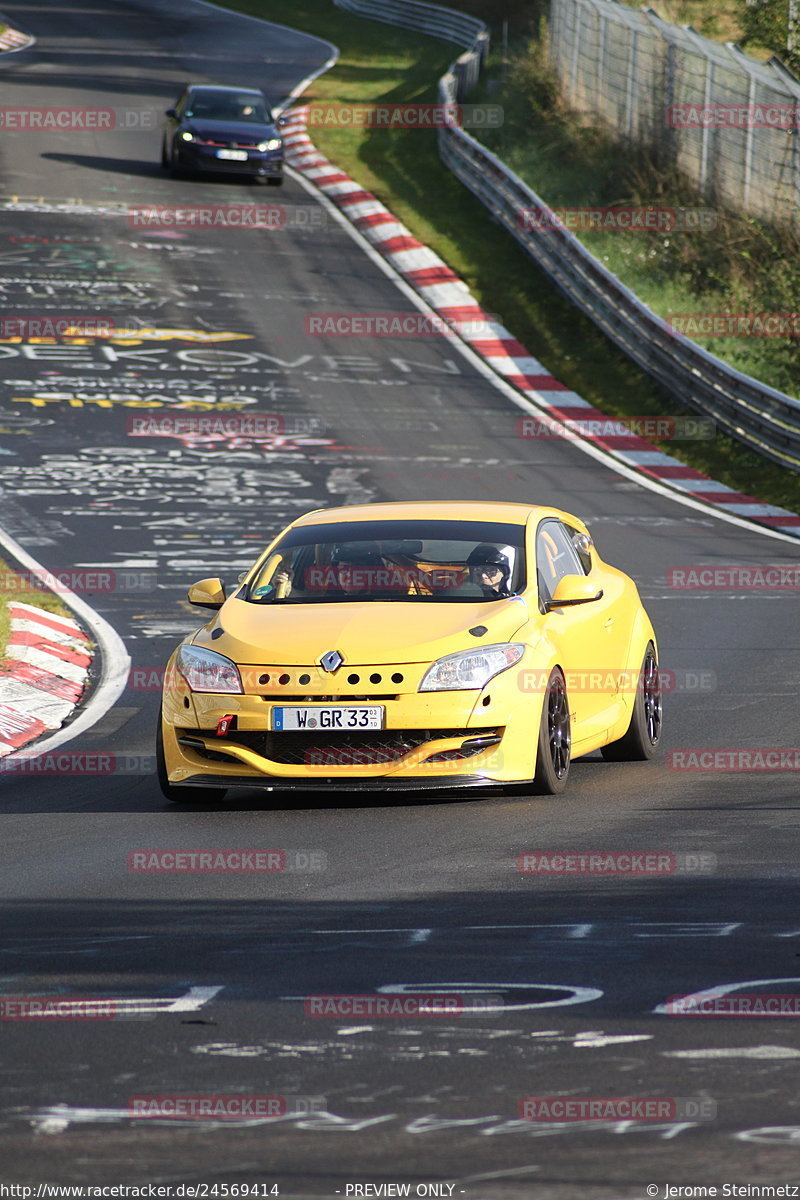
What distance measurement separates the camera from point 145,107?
4728 cm

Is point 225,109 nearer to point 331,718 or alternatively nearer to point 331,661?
point 331,661

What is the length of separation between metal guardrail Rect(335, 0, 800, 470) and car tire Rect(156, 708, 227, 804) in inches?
569

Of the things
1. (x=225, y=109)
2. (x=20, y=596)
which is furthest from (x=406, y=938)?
(x=225, y=109)

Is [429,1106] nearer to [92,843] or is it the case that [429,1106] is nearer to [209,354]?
[92,843]

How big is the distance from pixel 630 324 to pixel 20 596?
14055 millimetres

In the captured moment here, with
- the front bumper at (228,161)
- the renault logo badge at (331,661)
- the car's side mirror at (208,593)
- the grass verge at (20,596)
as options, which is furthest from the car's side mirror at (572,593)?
the front bumper at (228,161)

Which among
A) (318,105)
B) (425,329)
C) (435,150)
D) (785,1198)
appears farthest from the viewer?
→ (318,105)

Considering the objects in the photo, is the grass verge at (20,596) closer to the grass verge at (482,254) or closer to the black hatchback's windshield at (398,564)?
the black hatchback's windshield at (398,564)

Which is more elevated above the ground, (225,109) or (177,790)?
(177,790)

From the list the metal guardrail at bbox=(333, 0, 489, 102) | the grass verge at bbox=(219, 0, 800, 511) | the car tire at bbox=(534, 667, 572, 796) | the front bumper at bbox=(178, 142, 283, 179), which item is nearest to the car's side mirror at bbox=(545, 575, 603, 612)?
the car tire at bbox=(534, 667, 572, 796)

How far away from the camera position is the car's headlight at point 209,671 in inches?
365

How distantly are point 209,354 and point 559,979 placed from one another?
22357mm

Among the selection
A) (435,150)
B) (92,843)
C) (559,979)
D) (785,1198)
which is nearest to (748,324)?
(435,150)

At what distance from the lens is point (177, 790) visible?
9.48m
